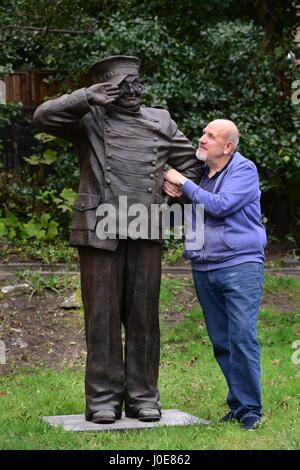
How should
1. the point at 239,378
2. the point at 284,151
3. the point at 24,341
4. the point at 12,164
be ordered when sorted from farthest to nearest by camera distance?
the point at 12,164
the point at 284,151
the point at 24,341
the point at 239,378

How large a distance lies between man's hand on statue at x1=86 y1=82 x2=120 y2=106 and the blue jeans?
1.26m

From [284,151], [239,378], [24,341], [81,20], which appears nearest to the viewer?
[239,378]

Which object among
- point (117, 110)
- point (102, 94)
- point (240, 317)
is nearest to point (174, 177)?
point (117, 110)

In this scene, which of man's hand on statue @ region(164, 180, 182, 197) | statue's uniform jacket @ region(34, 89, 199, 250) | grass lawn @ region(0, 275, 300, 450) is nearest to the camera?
grass lawn @ region(0, 275, 300, 450)

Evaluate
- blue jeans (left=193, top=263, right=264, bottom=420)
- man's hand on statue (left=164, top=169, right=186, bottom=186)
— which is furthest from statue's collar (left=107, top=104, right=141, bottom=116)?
blue jeans (left=193, top=263, right=264, bottom=420)

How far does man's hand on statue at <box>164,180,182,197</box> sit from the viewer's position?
6699mm

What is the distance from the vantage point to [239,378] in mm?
6570

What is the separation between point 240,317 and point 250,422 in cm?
68

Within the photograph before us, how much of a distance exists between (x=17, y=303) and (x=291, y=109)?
13.6ft

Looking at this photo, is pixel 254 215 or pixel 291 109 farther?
pixel 291 109

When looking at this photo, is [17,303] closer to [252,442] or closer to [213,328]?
[213,328]

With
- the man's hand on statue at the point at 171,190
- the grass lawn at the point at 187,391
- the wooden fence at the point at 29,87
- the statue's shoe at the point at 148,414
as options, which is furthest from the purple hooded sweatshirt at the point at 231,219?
the wooden fence at the point at 29,87

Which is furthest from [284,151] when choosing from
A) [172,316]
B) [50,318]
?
[50,318]

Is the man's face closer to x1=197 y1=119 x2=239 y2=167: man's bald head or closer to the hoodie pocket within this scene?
x1=197 y1=119 x2=239 y2=167: man's bald head
